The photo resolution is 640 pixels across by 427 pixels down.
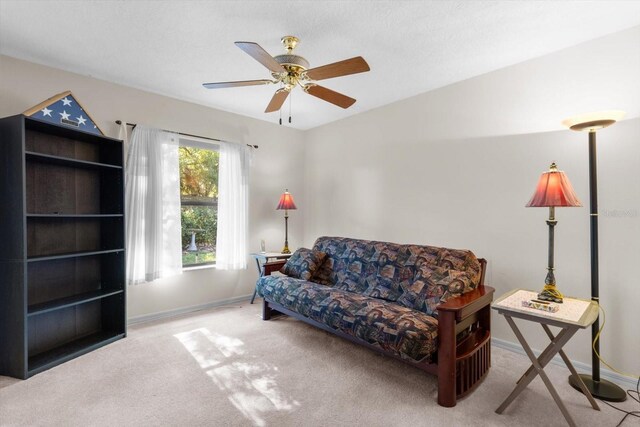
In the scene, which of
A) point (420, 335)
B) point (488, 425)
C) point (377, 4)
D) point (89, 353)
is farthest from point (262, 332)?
point (377, 4)

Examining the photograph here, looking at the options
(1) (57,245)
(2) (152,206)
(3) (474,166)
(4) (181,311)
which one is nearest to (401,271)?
(3) (474,166)

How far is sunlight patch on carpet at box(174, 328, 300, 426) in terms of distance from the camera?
186 centimetres

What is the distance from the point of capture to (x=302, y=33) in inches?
85.6

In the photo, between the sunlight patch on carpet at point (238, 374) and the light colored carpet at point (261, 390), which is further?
the sunlight patch on carpet at point (238, 374)

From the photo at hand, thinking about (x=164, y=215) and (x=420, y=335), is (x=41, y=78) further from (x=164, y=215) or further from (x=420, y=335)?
(x=420, y=335)

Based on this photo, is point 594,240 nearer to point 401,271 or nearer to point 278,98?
point 401,271

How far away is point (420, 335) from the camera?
192 centimetres

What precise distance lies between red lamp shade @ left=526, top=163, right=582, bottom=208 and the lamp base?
4.11 feet

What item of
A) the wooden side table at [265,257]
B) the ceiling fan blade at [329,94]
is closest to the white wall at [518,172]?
the wooden side table at [265,257]

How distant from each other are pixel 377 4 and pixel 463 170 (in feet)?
5.77

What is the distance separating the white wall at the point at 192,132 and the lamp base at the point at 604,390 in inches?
137

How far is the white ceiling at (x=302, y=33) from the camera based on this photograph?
6.30 ft

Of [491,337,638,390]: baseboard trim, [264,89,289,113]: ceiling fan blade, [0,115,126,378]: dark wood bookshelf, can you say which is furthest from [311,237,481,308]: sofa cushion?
[0,115,126,378]: dark wood bookshelf

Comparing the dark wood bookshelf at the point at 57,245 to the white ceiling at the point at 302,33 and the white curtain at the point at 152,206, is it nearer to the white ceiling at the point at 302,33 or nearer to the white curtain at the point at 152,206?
the white curtain at the point at 152,206
